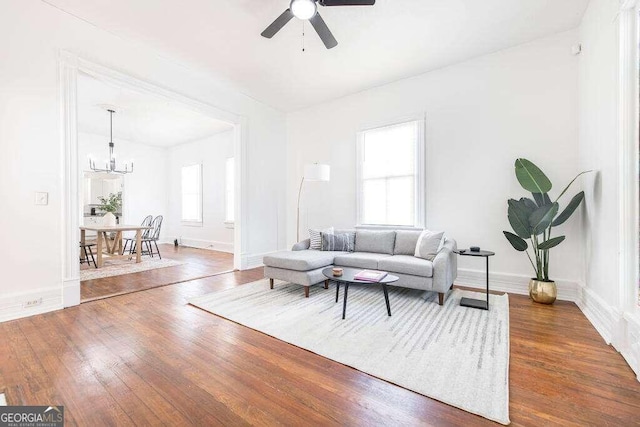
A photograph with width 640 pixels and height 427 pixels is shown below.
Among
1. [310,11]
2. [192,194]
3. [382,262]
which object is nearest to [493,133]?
[382,262]

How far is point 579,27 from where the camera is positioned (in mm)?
3350

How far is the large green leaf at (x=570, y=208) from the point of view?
9.91 ft

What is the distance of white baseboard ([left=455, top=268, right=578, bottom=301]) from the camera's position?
3414 millimetres

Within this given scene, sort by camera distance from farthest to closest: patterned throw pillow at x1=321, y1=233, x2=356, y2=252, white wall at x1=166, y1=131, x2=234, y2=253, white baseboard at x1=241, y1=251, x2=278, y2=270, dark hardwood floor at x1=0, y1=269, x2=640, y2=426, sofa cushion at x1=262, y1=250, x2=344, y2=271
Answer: white wall at x1=166, y1=131, x2=234, y2=253
white baseboard at x1=241, y1=251, x2=278, y2=270
patterned throw pillow at x1=321, y1=233, x2=356, y2=252
sofa cushion at x1=262, y1=250, x2=344, y2=271
dark hardwood floor at x1=0, y1=269, x2=640, y2=426

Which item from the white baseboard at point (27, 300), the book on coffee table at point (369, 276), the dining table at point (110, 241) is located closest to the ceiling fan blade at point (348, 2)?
the book on coffee table at point (369, 276)

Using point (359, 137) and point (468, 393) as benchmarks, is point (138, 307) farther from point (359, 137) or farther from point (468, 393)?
point (359, 137)

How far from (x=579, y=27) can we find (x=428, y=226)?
9.74ft

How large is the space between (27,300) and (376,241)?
13.6 ft

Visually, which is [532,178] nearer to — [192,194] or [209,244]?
[209,244]

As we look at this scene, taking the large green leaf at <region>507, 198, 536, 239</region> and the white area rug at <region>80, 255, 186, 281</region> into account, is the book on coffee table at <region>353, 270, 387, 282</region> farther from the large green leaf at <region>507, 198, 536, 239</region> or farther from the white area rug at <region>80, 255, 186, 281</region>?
the white area rug at <region>80, 255, 186, 281</region>

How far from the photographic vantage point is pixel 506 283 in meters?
3.78

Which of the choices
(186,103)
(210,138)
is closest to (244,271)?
(186,103)

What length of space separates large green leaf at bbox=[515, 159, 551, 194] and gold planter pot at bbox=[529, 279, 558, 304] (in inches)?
41.6

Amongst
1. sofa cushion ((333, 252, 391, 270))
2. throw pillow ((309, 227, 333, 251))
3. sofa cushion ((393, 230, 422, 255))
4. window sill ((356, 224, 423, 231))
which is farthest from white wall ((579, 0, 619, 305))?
throw pillow ((309, 227, 333, 251))
